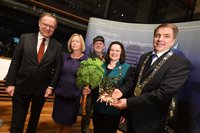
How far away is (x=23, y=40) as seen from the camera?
2.46 meters

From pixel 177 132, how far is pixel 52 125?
2232 mm

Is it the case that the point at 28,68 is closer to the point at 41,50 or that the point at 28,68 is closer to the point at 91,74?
the point at 41,50

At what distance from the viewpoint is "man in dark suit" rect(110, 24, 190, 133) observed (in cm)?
173

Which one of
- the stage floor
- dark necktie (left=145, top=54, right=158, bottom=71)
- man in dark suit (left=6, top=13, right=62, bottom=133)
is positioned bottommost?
the stage floor

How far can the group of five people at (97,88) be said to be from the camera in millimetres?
1799

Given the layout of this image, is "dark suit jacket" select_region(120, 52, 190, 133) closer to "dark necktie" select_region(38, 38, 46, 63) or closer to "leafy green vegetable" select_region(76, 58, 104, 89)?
"leafy green vegetable" select_region(76, 58, 104, 89)

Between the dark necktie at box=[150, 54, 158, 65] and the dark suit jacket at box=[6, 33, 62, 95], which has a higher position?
the dark necktie at box=[150, 54, 158, 65]

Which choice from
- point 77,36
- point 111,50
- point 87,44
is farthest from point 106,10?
point 111,50

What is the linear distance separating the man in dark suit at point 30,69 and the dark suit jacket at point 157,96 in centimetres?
117

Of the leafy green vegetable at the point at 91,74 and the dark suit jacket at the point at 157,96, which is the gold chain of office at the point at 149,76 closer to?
the dark suit jacket at the point at 157,96

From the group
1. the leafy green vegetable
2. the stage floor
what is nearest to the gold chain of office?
the leafy green vegetable

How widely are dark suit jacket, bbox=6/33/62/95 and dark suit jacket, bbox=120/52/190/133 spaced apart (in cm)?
116

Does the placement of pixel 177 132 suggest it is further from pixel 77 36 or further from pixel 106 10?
pixel 106 10

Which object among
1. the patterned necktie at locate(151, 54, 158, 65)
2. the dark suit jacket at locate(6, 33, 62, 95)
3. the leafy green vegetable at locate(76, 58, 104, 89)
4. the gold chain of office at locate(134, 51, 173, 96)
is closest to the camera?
the gold chain of office at locate(134, 51, 173, 96)
